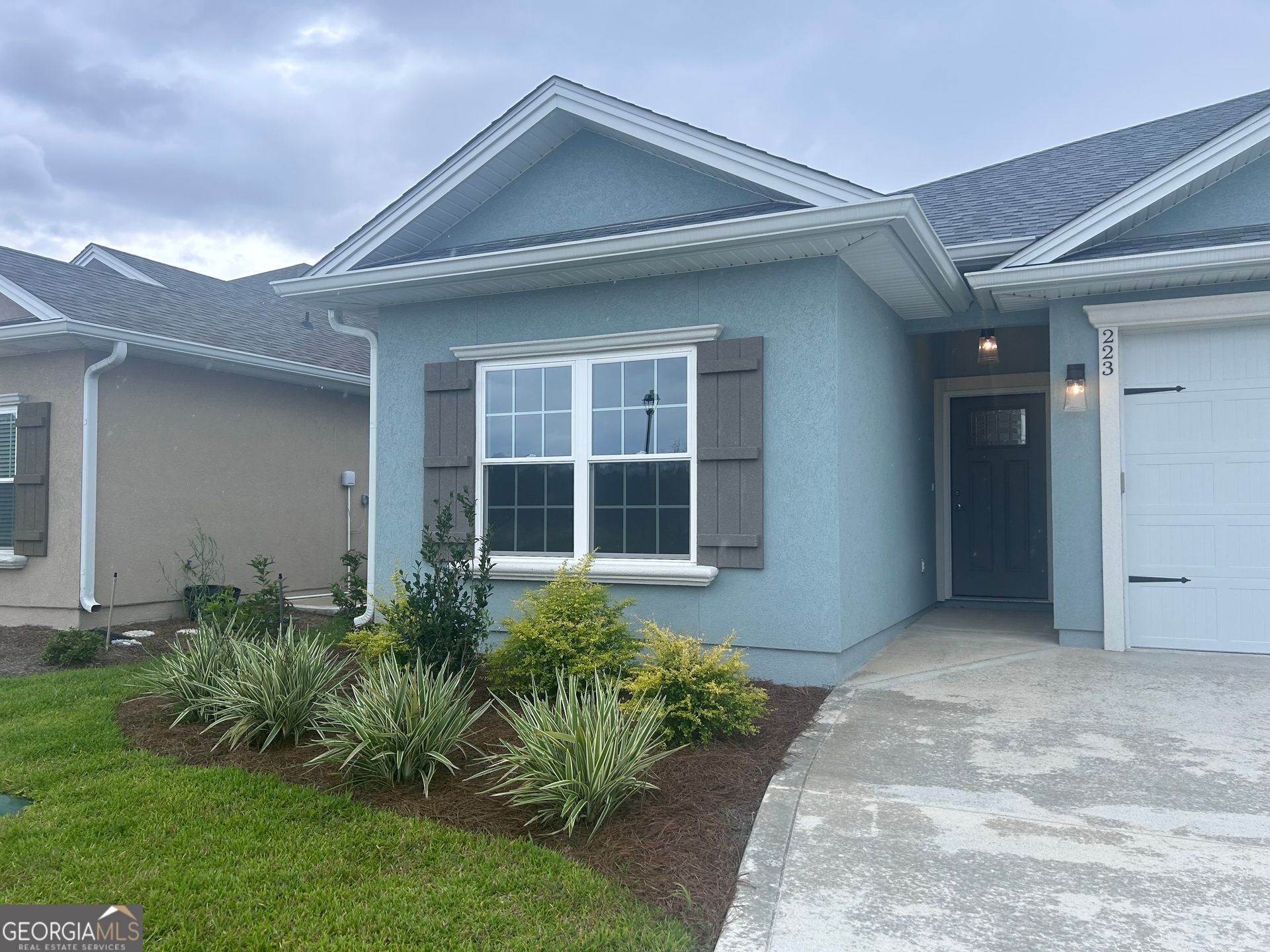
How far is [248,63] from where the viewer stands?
11.8 metres

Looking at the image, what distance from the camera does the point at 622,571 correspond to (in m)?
6.51

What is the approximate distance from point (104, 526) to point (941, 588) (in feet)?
28.1

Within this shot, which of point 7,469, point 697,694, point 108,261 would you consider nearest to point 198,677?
point 697,694

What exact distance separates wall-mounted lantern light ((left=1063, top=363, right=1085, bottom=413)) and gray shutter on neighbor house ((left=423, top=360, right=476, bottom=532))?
177 inches

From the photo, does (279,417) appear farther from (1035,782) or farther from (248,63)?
(1035,782)

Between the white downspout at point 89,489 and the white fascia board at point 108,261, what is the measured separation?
445 centimetres

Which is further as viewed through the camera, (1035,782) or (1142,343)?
(1142,343)

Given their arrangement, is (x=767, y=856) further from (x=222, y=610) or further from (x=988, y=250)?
(x=988, y=250)

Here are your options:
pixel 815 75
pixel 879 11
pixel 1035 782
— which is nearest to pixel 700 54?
pixel 879 11

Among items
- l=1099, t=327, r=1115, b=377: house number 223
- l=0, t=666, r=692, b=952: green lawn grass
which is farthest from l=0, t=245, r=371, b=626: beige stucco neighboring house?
l=1099, t=327, r=1115, b=377: house number 223

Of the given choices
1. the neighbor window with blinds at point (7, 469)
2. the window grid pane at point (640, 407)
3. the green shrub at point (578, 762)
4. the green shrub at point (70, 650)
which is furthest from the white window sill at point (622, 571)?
the neighbor window with blinds at point (7, 469)

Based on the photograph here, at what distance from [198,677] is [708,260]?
4.21 meters

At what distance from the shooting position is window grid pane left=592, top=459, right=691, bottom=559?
650 cm

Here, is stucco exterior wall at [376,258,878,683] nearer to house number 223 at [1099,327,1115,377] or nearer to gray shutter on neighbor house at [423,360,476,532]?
gray shutter on neighbor house at [423,360,476,532]
